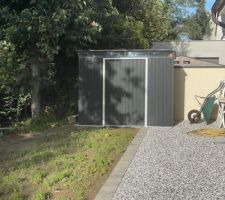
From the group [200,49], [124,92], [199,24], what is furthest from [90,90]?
[199,24]

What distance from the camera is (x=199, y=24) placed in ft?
187

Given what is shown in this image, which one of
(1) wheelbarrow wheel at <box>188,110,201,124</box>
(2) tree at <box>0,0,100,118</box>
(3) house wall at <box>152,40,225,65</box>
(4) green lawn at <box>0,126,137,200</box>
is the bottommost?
(1) wheelbarrow wheel at <box>188,110,201,124</box>

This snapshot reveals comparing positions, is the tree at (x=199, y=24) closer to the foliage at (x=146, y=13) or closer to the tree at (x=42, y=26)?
the foliage at (x=146, y=13)

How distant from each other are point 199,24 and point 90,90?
4409 centimetres

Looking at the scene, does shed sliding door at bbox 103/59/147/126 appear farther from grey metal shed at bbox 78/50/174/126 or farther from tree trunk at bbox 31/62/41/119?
tree trunk at bbox 31/62/41/119

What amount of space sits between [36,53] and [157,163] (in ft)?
23.5

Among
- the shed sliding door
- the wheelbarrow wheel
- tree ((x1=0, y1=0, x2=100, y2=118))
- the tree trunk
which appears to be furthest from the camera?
the tree trunk

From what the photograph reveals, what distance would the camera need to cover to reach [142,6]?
21500mm

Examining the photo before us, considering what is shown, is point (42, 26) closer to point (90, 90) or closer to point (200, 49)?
point (90, 90)

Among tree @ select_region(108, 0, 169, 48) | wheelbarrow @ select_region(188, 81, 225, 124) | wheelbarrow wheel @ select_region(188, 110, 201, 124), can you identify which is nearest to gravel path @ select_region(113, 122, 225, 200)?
wheelbarrow @ select_region(188, 81, 225, 124)

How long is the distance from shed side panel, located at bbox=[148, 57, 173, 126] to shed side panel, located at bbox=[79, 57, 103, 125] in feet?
4.80

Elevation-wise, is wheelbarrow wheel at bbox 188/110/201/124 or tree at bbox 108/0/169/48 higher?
tree at bbox 108/0/169/48

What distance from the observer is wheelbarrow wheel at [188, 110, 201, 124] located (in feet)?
49.9

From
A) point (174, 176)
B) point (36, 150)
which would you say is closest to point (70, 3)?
point (36, 150)
